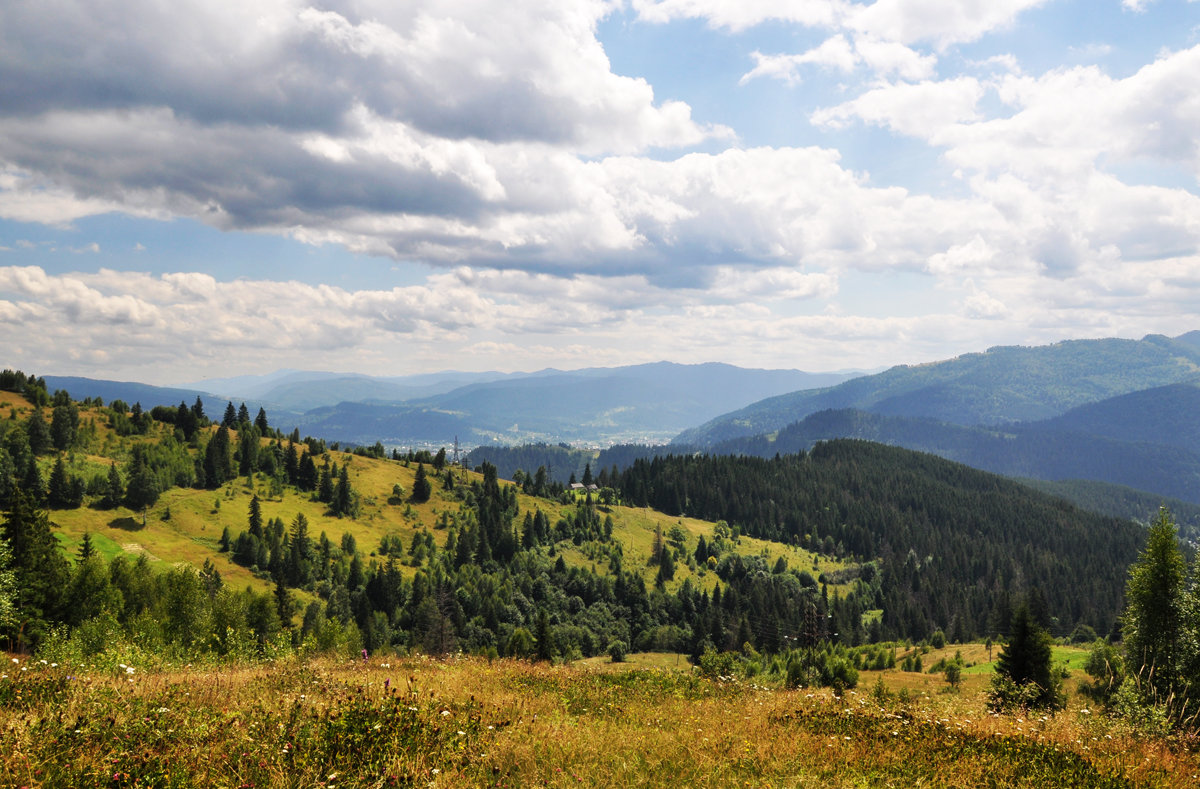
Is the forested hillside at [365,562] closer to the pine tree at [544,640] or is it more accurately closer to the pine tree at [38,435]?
the pine tree at [38,435]

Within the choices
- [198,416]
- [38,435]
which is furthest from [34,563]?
[198,416]

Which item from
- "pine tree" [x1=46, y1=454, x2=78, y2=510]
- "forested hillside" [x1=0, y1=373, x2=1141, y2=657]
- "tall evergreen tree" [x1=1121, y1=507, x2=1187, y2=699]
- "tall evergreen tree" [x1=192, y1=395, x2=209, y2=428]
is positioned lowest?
"forested hillside" [x1=0, y1=373, x2=1141, y2=657]

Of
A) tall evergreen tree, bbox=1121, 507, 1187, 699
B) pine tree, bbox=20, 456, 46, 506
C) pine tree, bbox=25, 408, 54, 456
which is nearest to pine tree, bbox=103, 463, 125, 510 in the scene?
pine tree, bbox=20, 456, 46, 506

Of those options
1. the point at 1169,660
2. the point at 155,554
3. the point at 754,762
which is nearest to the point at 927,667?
the point at 1169,660

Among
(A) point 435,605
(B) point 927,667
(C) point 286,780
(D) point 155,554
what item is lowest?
(B) point 927,667

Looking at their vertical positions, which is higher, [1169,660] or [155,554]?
[1169,660]

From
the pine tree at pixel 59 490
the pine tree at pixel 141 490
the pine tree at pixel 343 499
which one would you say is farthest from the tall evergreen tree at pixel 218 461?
the pine tree at pixel 59 490

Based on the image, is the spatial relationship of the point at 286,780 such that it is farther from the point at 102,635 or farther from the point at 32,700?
the point at 102,635

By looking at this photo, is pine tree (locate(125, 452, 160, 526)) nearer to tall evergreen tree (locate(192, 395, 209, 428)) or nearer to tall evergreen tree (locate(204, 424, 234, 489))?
tall evergreen tree (locate(204, 424, 234, 489))

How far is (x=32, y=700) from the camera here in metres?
10.3

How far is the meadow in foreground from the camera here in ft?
28.5

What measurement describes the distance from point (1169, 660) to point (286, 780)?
168 ft

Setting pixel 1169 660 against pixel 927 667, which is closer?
pixel 1169 660

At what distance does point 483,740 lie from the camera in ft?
34.9
